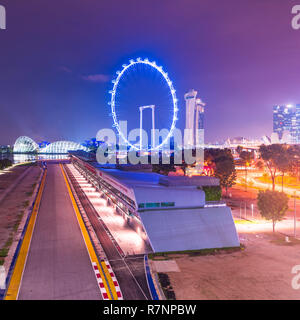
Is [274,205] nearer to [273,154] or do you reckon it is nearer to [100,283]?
[100,283]

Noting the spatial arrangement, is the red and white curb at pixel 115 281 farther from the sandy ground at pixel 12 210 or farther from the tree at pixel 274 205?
the tree at pixel 274 205

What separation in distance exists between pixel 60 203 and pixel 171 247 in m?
21.9

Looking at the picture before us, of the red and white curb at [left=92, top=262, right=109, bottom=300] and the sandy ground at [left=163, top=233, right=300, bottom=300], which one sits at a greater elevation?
the red and white curb at [left=92, top=262, right=109, bottom=300]

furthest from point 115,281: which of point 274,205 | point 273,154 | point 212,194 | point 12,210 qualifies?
point 273,154

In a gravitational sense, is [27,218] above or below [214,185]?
below

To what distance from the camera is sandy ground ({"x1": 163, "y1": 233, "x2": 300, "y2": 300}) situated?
1752 cm

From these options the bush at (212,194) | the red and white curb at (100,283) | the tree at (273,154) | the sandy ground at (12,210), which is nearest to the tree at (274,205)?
the bush at (212,194)

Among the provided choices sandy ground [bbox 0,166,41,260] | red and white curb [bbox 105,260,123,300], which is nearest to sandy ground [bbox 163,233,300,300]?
red and white curb [bbox 105,260,123,300]

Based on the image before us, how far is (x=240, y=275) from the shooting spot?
20.1 meters

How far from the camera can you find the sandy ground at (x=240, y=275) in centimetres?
1752

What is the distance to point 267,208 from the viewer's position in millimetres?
32844

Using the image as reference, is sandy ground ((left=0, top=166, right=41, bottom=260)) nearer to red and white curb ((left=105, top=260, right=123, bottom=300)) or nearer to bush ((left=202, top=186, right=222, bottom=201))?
red and white curb ((left=105, top=260, right=123, bottom=300))
